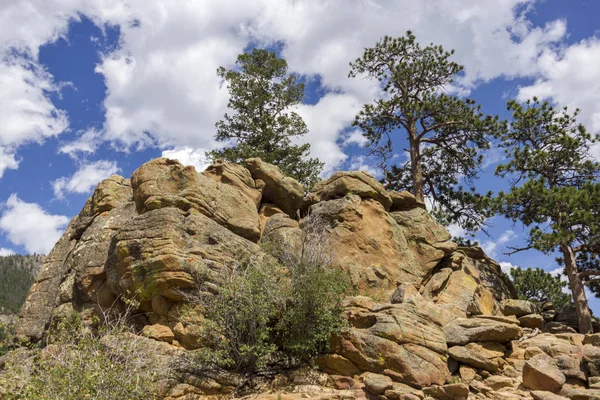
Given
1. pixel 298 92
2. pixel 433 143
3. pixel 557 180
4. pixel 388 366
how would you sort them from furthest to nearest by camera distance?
pixel 298 92 < pixel 433 143 < pixel 557 180 < pixel 388 366

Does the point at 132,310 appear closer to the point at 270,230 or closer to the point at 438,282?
the point at 270,230

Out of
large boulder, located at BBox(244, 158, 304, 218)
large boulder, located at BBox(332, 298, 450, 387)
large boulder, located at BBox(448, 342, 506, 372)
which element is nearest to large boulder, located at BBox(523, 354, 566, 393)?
large boulder, located at BBox(448, 342, 506, 372)

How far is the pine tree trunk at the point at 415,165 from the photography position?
27.8 metres

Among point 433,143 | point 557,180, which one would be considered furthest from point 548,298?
point 433,143

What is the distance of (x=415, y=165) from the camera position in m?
28.7

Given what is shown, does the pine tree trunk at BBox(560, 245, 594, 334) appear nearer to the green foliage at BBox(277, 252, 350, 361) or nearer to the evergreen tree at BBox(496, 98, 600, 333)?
the evergreen tree at BBox(496, 98, 600, 333)

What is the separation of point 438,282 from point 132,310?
11399mm

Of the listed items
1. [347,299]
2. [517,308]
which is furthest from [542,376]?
[517,308]

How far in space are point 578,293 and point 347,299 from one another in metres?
12.5

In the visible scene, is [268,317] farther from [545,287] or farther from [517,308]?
[545,287]

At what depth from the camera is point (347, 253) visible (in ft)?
60.7

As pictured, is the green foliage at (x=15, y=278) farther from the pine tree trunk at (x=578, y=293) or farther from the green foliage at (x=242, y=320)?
the pine tree trunk at (x=578, y=293)

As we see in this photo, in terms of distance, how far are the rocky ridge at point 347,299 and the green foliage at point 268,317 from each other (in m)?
0.54

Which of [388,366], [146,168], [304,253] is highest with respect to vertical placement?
[146,168]
